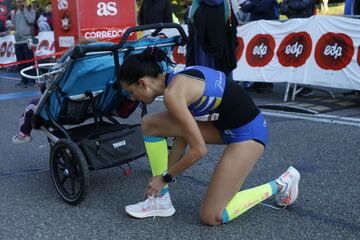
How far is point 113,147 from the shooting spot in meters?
3.94

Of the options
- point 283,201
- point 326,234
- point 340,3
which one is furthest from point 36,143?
point 340,3

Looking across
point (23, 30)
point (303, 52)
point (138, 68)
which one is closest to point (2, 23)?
point (23, 30)

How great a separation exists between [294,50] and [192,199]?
171 inches

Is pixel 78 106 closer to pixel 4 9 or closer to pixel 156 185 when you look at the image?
pixel 156 185

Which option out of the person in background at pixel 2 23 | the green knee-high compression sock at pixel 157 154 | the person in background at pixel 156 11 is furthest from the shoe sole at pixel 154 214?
the person in background at pixel 2 23

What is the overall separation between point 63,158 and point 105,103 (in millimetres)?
653

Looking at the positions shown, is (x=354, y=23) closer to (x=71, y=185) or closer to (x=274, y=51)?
(x=274, y=51)

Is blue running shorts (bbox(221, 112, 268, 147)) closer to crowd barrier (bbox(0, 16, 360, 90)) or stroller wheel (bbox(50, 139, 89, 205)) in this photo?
stroller wheel (bbox(50, 139, 89, 205))

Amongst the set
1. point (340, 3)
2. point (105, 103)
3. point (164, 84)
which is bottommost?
point (340, 3)

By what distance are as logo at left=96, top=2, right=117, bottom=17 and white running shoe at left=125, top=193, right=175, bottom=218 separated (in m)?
6.90

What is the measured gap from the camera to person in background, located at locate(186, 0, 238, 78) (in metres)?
5.33

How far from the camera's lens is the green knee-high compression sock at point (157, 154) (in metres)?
3.38

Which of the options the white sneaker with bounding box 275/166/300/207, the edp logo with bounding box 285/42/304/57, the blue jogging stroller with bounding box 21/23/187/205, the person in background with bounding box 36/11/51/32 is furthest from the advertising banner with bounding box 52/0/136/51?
the white sneaker with bounding box 275/166/300/207

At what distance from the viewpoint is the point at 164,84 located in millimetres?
3188
